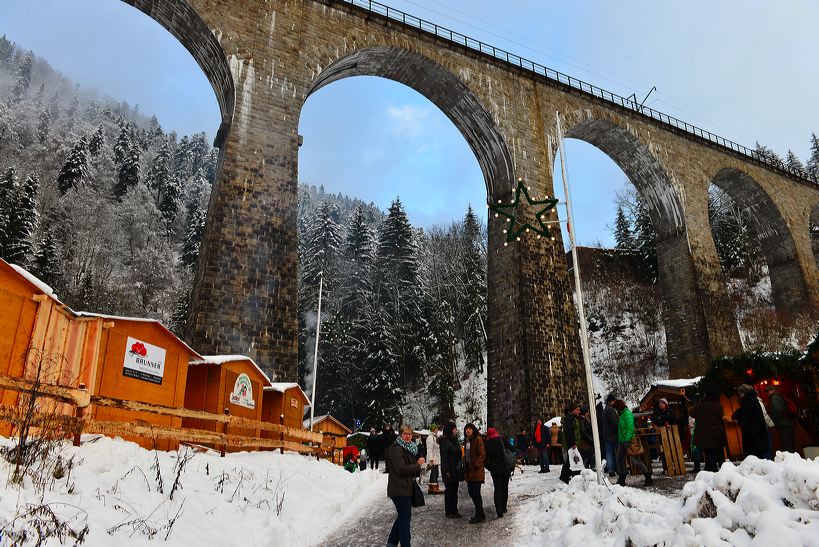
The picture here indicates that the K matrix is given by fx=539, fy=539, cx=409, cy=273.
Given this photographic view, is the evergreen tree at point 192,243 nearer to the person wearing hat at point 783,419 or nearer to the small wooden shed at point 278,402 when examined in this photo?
the small wooden shed at point 278,402

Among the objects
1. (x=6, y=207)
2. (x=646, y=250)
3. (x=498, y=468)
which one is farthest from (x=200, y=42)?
(x=646, y=250)

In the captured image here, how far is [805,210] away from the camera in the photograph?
32.8m

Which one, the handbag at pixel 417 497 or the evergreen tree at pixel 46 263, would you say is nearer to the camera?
the handbag at pixel 417 497

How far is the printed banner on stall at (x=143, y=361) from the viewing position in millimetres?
8914

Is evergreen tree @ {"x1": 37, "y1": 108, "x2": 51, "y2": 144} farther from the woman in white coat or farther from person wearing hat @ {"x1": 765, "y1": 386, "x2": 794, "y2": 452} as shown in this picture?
person wearing hat @ {"x1": 765, "y1": 386, "x2": 794, "y2": 452}

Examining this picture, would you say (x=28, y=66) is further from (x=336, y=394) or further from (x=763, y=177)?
(x=763, y=177)

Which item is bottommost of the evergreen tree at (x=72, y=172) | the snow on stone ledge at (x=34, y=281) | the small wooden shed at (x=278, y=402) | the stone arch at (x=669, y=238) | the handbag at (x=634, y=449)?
the handbag at (x=634, y=449)

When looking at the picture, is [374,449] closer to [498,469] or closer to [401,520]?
[498,469]

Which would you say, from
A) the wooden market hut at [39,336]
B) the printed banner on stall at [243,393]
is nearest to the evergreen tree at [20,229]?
the printed banner on stall at [243,393]

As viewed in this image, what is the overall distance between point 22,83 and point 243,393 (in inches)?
4587

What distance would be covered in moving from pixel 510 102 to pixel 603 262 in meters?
20.8

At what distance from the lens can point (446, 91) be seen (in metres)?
22.5

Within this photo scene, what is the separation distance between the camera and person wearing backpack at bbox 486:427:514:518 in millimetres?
7324

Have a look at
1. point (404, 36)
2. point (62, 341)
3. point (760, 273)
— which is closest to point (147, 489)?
point (62, 341)
